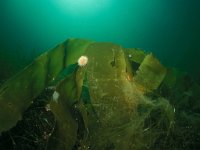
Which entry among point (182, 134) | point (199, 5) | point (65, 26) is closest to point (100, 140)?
point (182, 134)

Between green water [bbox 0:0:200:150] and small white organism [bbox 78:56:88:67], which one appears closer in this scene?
green water [bbox 0:0:200:150]

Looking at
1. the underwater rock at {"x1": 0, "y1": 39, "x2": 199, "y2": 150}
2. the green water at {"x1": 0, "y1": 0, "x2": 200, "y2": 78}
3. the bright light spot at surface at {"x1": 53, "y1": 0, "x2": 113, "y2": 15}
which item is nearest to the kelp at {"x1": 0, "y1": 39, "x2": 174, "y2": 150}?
the underwater rock at {"x1": 0, "y1": 39, "x2": 199, "y2": 150}

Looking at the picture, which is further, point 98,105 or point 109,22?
point 109,22

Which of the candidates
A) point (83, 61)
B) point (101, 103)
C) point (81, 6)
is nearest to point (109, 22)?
point (81, 6)

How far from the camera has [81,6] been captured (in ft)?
141

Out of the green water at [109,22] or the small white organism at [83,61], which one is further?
the green water at [109,22]

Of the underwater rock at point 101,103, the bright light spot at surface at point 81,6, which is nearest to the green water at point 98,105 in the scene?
the underwater rock at point 101,103

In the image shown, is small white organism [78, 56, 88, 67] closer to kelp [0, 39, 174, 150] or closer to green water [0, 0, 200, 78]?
kelp [0, 39, 174, 150]

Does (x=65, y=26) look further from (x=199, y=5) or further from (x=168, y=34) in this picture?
(x=199, y=5)

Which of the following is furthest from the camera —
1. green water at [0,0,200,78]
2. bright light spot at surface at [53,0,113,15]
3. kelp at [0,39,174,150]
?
bright light spot at surface at [53,0,113,15]

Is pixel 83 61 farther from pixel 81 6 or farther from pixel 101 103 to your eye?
pixel 81 6

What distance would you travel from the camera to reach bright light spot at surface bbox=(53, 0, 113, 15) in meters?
39.9

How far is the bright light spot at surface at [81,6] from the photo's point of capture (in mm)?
39875

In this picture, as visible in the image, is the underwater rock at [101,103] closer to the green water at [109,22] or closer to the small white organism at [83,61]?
the small white organism at [83,61]
